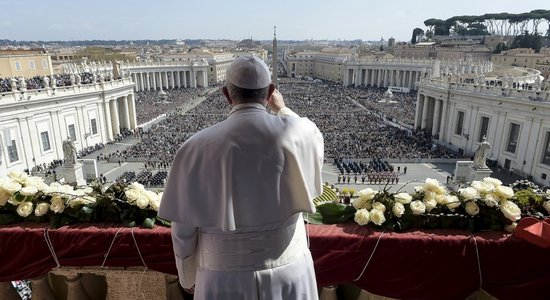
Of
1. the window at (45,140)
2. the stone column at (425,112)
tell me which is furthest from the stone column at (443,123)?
the window at (45,140)

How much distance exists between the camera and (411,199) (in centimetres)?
404

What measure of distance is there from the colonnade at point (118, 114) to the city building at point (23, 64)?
1687 cm

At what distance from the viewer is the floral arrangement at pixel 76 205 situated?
3941mm

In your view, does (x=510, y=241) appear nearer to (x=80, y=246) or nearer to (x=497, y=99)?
(x=80, y=246)

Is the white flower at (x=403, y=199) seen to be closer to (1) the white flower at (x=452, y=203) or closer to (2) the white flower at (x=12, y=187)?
(1) the white flower at (x=452, y=203)

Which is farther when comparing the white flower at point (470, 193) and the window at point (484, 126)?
the window at point (484, 126)

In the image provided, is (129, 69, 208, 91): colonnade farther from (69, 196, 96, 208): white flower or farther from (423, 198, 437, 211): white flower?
(423, 198, 437, 211): white flower

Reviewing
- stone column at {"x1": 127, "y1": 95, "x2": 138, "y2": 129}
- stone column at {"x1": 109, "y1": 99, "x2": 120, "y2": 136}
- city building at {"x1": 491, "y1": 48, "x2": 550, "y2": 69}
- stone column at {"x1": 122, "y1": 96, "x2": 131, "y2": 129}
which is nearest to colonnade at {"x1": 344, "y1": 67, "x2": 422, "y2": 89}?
city building at {"x1": 491, "y1": 48, "x2": 550, "y2": 69}

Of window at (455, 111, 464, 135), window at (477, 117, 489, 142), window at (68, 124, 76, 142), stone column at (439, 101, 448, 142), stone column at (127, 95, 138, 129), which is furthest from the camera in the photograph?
stone column at (127, 95, 138, 129)

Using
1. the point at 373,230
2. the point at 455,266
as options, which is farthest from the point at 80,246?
the point at 455,266

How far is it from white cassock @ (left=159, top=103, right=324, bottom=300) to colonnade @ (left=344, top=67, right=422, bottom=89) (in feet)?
280

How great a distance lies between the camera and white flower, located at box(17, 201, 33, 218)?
13.0ft

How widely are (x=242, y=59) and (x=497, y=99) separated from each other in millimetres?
33254

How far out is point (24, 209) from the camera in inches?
157
